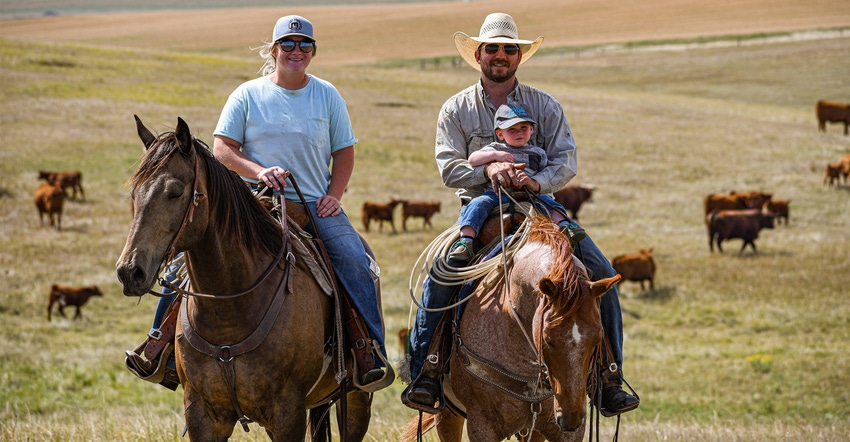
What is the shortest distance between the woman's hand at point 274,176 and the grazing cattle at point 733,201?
78.3 ft

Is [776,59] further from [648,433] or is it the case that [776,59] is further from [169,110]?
[648,433]

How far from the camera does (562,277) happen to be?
445cm

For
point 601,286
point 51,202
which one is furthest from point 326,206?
point 51,202

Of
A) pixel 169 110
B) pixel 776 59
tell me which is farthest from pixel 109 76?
pixel 776 59

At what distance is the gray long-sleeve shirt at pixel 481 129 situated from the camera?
6152 mm

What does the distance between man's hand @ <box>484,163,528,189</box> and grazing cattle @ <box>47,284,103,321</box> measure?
47.2 ft

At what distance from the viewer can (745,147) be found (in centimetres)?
3994

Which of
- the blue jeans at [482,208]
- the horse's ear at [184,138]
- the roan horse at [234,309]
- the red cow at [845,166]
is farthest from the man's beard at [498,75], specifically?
the red cow at [845,166]

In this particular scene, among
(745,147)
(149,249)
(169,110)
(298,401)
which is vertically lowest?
(745,147)

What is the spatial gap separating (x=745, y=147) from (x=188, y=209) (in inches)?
1541

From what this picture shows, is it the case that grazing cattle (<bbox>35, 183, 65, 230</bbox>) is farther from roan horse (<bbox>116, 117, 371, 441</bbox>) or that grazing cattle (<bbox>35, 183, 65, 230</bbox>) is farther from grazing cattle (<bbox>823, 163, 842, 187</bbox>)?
grazing cattle (<bbox>823, 163, 842, 187</bbox>)

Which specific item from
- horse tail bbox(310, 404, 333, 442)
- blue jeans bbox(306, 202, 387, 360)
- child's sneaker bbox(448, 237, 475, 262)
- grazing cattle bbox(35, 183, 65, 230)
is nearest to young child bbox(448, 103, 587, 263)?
child's sneaker bbox(448, 237, 475, 262)

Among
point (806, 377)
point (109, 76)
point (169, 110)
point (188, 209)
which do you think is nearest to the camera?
point (188, 209)

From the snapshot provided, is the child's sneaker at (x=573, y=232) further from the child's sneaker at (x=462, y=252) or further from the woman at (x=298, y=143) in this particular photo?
the woman at (x=298, y=143)
